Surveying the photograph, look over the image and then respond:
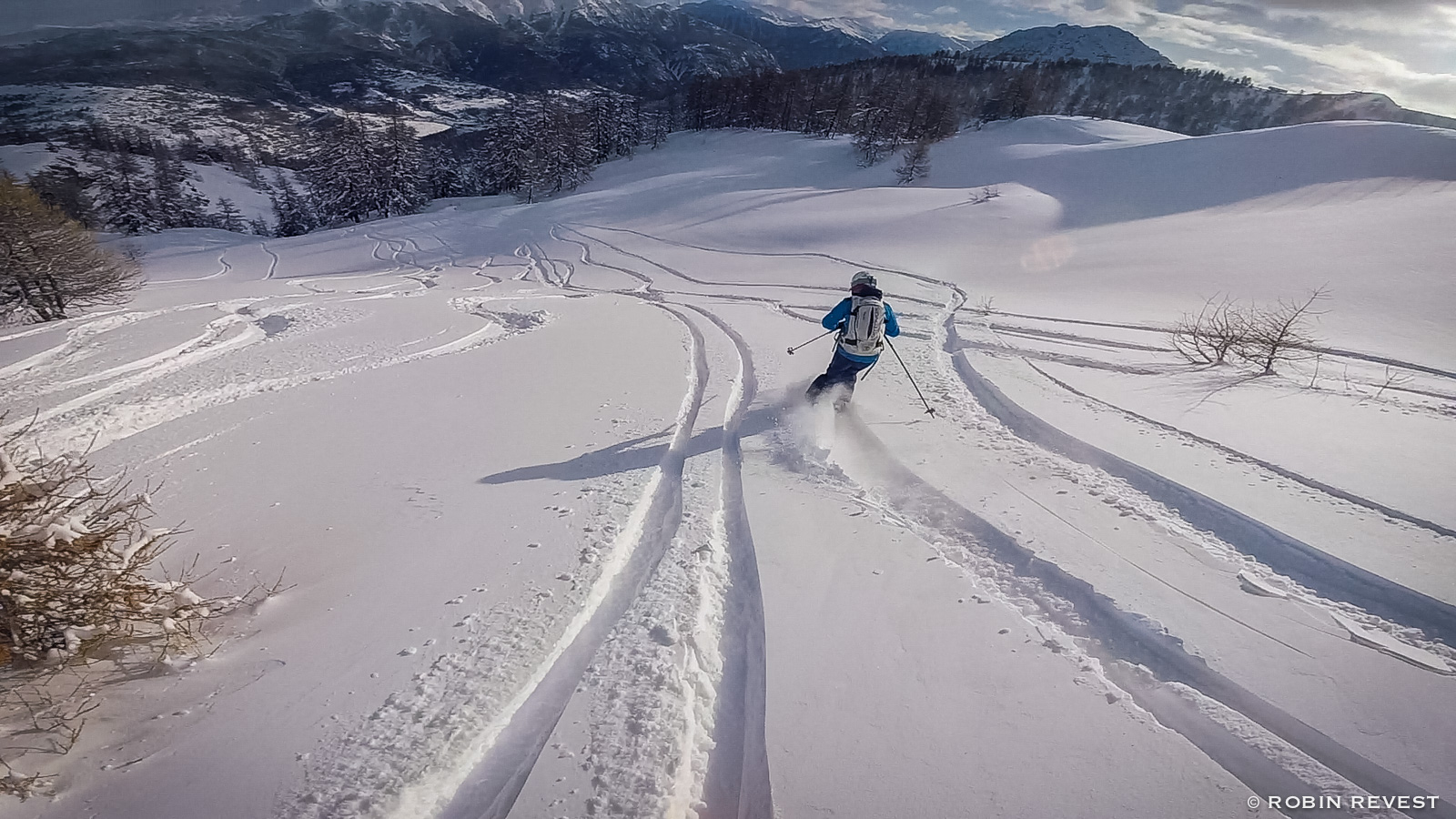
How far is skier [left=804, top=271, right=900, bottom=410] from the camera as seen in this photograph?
7230mm

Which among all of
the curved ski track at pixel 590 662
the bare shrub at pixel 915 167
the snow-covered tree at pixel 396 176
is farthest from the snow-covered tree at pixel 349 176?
the curved ski track at pixel 590 662

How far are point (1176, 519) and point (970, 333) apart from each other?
7496 mm

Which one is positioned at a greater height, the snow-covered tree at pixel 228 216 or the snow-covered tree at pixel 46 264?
the snow-covered tree at pixel 46 264

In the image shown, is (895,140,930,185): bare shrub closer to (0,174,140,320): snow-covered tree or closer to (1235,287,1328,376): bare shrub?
(1235,287,1328,376): bare shrub

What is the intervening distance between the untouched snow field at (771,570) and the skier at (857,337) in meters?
0.47

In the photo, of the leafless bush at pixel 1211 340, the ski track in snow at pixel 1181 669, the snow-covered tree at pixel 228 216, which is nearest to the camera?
the ski track in snow at pixel 1181 669

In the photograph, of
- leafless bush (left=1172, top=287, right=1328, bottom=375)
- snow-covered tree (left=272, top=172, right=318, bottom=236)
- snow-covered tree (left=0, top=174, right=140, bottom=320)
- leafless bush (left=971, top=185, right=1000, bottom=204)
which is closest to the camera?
leafless bush (left=1172, top=287, right=1328, bottom=375)

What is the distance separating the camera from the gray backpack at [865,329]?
7227 mm

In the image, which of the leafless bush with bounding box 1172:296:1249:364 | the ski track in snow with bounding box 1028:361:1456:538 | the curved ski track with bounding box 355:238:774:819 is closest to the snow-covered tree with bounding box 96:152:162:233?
the curved ski track with bounding box 355:238:774:819

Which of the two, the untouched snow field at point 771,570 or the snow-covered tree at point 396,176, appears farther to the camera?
the snow-covered tree at point 396,176

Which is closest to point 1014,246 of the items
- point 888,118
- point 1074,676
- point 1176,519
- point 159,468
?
point 1176,519

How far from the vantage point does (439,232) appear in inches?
1443

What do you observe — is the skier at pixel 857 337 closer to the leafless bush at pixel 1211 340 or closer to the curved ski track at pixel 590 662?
the curved ski track at pixel 590 662

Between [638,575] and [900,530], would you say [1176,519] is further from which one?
[638,575]
